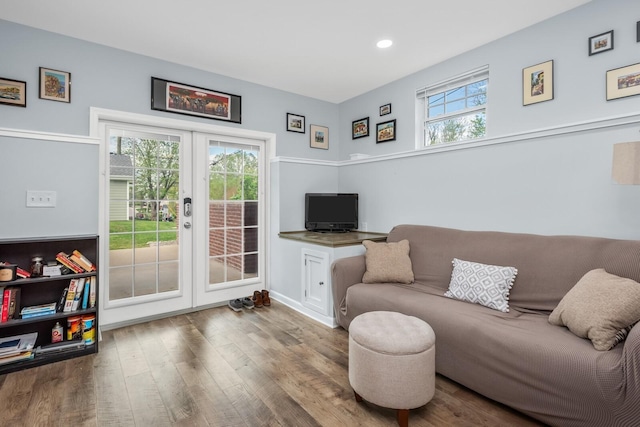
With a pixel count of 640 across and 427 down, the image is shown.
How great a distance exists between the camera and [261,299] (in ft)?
11.6

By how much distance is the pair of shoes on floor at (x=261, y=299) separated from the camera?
138 inches

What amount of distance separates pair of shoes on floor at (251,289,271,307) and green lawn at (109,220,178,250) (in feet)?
3.56

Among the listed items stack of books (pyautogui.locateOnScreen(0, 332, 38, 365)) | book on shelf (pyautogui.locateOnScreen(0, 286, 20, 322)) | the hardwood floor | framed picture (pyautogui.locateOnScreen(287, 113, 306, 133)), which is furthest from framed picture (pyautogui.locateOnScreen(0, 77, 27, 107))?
framed picture (pyautogui.locateOnScreen(287, 113, 306, 133))

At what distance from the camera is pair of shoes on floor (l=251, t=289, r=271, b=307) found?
3.50 m

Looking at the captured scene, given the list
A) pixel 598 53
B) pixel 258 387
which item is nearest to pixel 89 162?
pixel 258 387

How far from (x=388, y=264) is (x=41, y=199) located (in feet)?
9.60

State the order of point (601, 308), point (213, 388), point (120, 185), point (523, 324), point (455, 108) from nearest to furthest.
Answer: point (601, 308)
point (523, 324)
point (213, 388)
point (120, 185)
point (455, 108)

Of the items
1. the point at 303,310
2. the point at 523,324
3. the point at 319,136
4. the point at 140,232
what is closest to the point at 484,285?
the point at 523,324

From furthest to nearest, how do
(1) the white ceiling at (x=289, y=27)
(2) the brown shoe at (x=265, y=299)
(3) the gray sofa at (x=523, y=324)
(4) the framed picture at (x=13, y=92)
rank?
1. (2) the brown shoe at (x=265, y=299)
2. (4) the framed picture at (x=13, y=92)
3. (1) the white ceiling at (x=289, y=27)
4. (3) the gray sofa at (x=523, y=324)

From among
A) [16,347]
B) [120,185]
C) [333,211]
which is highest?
[120,185]

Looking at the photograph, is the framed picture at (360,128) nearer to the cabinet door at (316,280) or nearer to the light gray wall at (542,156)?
the light gray wall at (542,156)

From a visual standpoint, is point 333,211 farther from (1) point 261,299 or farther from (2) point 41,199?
(2) point 41,199

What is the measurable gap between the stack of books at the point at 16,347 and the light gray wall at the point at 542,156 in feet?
11.1

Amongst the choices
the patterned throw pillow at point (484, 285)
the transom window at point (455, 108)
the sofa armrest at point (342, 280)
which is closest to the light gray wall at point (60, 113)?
the sofa armrest at point (342, 280)
